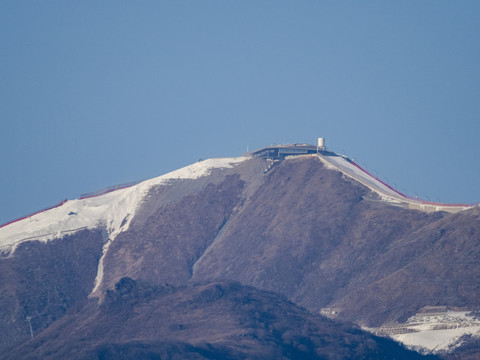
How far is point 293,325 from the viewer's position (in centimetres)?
13638

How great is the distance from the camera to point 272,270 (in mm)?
171500

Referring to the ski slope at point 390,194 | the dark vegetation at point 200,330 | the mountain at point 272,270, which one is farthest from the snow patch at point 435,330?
the ski slope at point 390,194

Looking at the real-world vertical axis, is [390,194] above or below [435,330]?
above

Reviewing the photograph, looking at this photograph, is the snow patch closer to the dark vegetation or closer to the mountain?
the mountain

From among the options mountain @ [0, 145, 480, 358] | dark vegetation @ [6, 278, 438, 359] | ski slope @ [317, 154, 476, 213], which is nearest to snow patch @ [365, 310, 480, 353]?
mountain @ [0, 145, 480, 358]

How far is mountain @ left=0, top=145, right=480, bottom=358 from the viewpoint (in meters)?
135

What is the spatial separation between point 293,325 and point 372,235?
3906 cm

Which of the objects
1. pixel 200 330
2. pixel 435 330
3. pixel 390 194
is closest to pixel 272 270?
pixel 390 194

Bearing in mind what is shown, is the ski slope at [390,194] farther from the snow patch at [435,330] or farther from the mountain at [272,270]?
the snow patch at [435,330]

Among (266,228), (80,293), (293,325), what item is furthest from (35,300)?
(293,325)

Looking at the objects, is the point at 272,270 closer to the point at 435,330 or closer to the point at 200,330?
the point at 200,330

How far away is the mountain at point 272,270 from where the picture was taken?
13500cm

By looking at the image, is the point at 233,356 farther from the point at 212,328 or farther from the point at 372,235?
the point at 372,235

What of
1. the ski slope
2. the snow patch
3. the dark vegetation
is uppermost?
the ski slope
